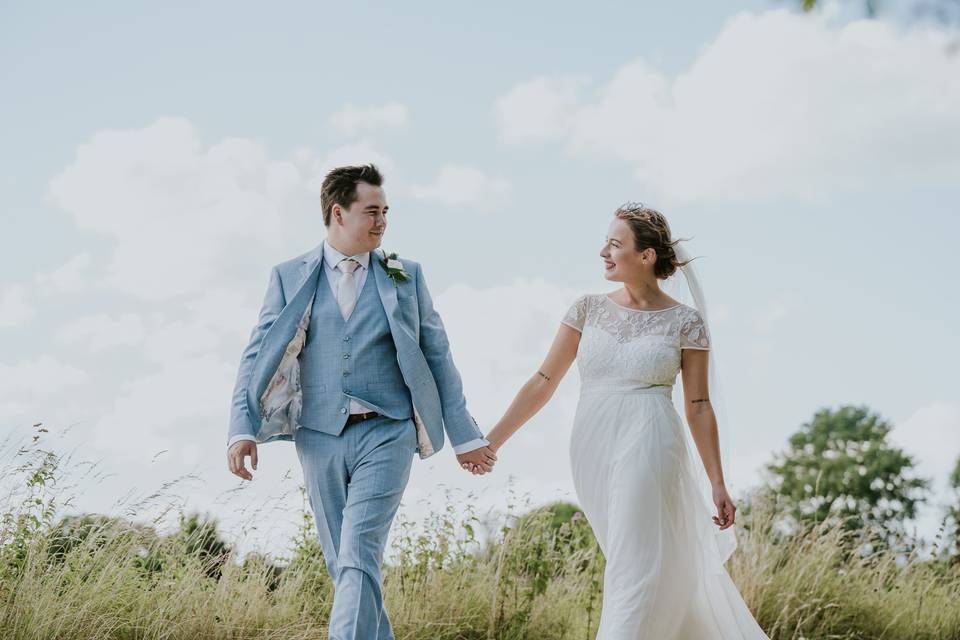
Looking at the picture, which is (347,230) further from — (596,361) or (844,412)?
(844,412)

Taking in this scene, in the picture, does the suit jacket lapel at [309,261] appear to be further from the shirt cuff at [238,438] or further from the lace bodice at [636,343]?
the lace bodice at [636,343]

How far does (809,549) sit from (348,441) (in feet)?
17.6

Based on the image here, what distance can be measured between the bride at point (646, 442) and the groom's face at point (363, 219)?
1167mm

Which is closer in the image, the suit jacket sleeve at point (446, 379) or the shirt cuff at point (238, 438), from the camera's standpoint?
the shirt cuff at point (238, 438)

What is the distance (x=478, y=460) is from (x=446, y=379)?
395 mm

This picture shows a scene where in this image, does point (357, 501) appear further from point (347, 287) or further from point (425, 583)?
point (425, 583)

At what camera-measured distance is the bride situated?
4832mm

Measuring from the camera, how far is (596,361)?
508cm

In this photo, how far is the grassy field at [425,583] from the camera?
223 inches

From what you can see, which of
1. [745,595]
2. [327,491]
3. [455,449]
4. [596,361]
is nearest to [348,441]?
[327,491]

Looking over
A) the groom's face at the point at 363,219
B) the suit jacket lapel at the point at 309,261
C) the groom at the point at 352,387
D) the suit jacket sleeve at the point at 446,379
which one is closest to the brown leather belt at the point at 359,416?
the groom at the point at 352,387

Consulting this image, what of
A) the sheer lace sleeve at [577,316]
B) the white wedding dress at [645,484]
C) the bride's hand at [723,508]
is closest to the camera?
the white wedding dress at [645,484]

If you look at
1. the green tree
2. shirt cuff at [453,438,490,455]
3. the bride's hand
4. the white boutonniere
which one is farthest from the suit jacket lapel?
the green tree

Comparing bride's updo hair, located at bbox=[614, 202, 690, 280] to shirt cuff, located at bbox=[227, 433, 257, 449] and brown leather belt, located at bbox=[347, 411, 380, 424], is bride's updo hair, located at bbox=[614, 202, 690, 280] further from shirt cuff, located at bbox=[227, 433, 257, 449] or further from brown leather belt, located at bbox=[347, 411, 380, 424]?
shirt cuff, located at bbox=[227, 433, 257, 449]
